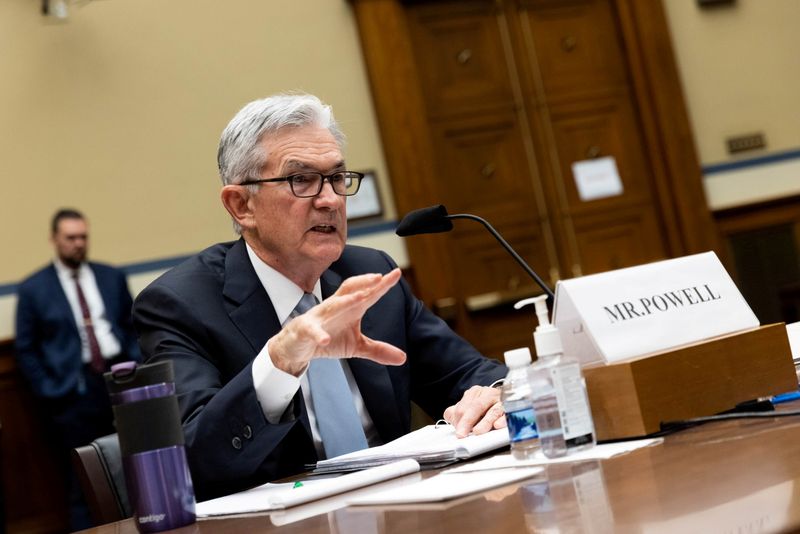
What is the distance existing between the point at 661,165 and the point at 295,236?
540 centimetres

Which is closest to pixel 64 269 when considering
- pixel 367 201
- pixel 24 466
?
pixel 24 466

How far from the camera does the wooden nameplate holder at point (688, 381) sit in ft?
4.94

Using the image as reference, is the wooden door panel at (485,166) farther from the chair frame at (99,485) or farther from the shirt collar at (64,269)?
the chair frame at (99,485)

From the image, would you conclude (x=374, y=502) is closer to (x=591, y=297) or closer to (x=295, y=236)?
(x=591, y=297)

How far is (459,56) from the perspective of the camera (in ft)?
22.8

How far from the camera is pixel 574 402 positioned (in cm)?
146

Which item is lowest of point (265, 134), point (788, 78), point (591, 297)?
point (591, 297)

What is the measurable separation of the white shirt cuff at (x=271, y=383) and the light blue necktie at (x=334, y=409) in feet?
1.01

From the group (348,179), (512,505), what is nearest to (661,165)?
(348,179)

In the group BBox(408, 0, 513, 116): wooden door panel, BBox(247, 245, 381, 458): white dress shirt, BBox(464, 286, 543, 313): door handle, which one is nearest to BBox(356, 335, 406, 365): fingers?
BBox(247, 245, 381, 458): white dress shirt

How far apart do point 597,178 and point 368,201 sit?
166 centimetres

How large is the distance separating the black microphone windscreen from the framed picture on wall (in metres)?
4.48

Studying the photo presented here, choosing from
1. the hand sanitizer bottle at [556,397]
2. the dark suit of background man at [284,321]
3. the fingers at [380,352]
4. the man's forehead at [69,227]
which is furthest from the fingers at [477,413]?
the man's forehead at [69,227]

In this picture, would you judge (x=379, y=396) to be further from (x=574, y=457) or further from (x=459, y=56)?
(x=459, y=56)
